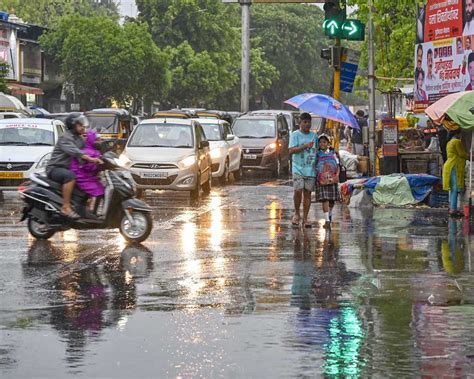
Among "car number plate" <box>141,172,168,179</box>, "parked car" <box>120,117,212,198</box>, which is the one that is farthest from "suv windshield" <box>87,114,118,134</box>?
"car number plate" <box>141,172,168,179</box>

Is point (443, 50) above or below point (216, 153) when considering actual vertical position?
above

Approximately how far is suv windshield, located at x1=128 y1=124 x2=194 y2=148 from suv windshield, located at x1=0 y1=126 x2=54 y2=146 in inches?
67.3

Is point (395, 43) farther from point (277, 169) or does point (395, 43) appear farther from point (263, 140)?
point (277, 169)

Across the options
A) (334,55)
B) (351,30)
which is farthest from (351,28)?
(334,55)

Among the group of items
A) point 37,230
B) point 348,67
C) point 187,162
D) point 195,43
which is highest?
point 195,43

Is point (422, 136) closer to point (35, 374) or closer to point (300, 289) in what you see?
point (300, 289)

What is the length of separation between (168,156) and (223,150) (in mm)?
7161

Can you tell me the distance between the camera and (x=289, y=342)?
875 cm

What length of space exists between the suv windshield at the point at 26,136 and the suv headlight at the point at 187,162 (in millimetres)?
2679

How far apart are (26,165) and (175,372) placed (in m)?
17.1

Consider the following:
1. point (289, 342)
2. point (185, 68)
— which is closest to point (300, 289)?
point (289, 342)

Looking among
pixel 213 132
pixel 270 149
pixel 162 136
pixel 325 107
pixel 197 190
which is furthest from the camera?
pixel 270 149

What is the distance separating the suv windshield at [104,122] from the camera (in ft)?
137

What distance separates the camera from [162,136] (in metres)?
26.5
